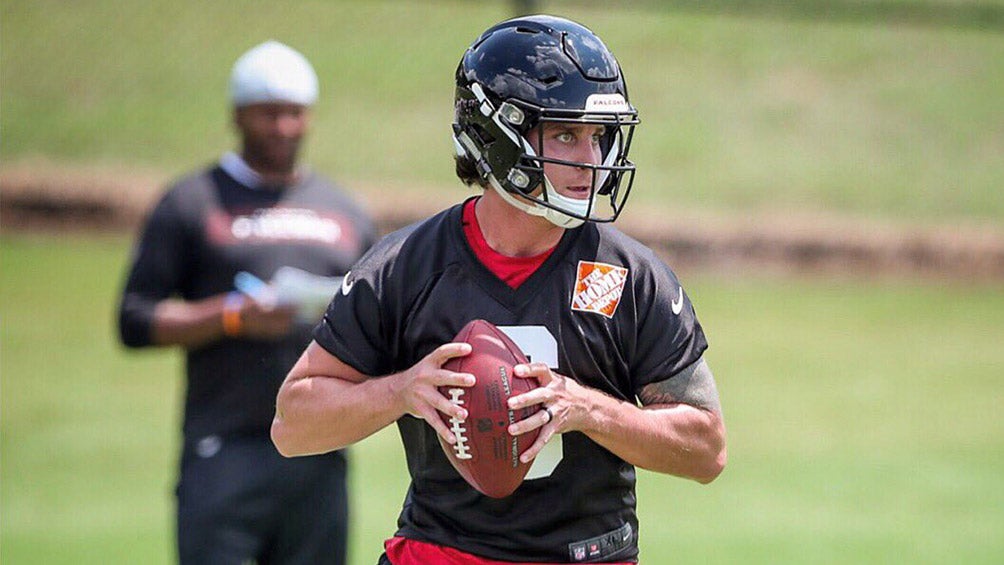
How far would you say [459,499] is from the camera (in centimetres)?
320

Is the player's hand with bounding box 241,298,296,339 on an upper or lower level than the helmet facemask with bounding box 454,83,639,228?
lower

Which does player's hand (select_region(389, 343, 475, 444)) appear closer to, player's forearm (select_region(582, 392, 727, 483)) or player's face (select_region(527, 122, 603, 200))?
player's forearm (select_region(582, 392, 727, 483))

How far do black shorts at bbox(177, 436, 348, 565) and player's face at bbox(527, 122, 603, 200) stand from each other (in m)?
2.25

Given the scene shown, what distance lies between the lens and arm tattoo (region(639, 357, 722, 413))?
3.17 m

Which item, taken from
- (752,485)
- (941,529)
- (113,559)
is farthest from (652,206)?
(113,559)

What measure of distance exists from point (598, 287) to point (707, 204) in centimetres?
1031

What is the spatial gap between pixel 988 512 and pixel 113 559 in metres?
4.59

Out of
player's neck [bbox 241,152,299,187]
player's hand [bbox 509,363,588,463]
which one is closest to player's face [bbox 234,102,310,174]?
player's neck [bbox 241,152,299,187]

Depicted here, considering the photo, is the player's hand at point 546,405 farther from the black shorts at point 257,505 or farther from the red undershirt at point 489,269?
the black shorts at point 257,505

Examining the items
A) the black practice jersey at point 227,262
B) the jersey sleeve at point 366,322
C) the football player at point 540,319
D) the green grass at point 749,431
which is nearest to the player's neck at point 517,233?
the football player at point 540,319

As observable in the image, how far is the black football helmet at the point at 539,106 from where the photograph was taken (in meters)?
3.09

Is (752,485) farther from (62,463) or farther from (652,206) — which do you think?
(652,206)

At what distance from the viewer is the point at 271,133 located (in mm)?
5309

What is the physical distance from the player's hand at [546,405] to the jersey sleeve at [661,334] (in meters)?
Result: 0.28
